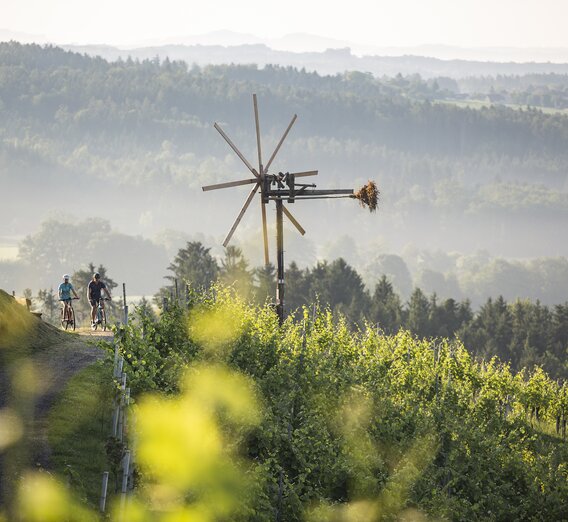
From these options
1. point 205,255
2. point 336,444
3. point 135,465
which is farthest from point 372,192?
point 205,255

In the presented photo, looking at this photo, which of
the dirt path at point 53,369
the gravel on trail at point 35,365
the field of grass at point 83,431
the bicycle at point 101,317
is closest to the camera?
the field of grass at point 83,431

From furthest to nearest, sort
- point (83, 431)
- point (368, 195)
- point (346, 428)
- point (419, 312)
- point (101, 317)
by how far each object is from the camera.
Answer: point (419, 312)
point (101, 317)
point (368, 195)
point (346, 428)
point (83, 431)

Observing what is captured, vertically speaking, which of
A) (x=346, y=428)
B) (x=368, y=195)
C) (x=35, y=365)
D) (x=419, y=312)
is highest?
(x=368, y=195)

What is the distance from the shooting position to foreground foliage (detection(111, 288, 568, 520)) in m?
27.2

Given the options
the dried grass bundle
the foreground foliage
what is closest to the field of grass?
the foreground foliage

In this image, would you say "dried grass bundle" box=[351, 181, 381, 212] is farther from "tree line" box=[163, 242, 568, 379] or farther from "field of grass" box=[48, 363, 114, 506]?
"tree line" box=[163, 242, 568, 379]

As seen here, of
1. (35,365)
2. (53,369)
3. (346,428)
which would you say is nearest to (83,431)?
(53,369)

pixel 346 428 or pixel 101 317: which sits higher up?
pixel 101 317

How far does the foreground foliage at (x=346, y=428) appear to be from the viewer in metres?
27.2

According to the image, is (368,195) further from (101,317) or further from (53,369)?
(53,369)

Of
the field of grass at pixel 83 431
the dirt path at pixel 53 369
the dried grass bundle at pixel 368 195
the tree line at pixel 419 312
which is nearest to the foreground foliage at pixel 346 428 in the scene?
the field of grass at pixel 83 431

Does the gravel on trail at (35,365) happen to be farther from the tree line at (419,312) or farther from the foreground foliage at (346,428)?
the tree line at (419,312)

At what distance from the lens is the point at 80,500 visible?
2131 cm

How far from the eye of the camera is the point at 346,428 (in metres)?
30.8
